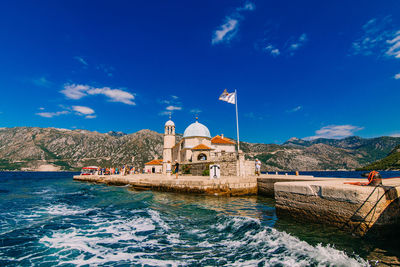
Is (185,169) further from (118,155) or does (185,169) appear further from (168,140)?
(118,155)

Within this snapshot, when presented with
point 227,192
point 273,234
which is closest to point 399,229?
point 273,234

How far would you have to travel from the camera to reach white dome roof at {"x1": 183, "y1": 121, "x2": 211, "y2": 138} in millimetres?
37969

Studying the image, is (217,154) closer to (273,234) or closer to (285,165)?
(273,234)

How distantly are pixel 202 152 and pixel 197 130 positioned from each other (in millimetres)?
6695

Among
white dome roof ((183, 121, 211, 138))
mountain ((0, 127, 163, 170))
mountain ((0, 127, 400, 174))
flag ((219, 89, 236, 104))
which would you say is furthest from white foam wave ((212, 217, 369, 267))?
mountain ((0, 127, 163, 170))

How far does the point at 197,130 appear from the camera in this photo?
3825 centimetres

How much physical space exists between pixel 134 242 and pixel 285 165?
159086 mm

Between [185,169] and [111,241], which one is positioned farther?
[185,169]

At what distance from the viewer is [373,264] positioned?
12.0 feet

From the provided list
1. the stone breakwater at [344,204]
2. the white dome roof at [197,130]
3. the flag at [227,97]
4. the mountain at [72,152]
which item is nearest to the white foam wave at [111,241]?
the stone breakwater at [344,204]

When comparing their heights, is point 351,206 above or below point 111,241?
above

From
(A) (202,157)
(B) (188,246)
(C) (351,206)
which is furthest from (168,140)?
(C) (351,206)

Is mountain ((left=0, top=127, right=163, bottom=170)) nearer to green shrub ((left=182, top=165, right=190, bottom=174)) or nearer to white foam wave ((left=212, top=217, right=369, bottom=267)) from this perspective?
green shrub ((left=182, top=165, right=190, bottom=174))

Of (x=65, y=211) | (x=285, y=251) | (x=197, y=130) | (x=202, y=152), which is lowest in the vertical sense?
(x=65, y=211)
